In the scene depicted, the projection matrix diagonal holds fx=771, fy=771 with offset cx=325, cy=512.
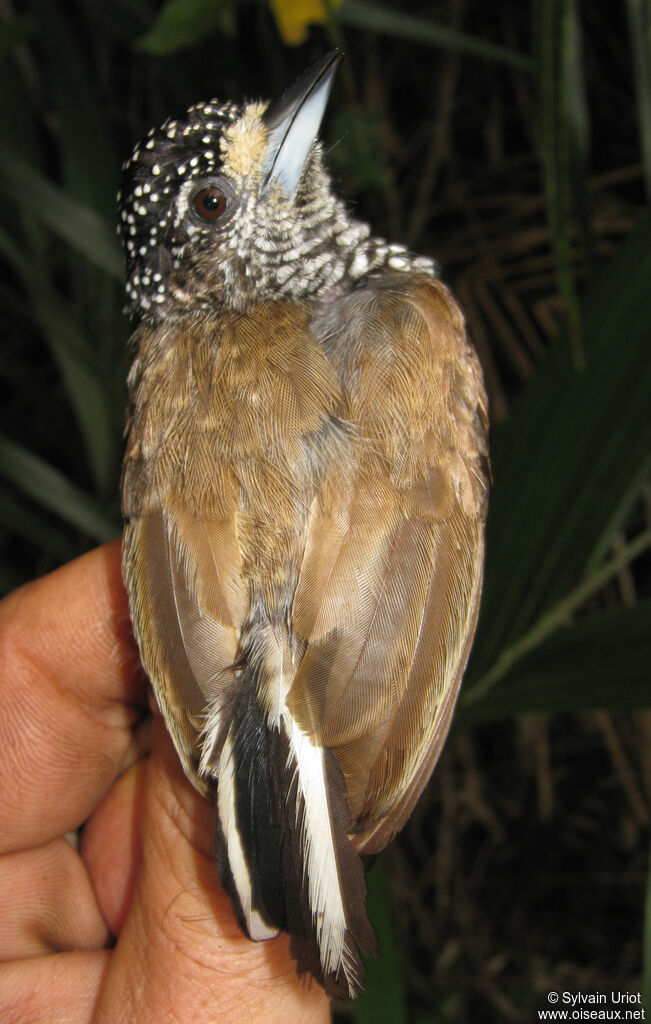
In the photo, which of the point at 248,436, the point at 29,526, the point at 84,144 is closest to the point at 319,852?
the point at 248,436

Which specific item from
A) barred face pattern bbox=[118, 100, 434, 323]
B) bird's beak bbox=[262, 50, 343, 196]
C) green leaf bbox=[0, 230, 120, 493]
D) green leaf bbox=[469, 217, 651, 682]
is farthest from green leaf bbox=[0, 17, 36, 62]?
green leaf bbox=[469, 217, 651, 682]

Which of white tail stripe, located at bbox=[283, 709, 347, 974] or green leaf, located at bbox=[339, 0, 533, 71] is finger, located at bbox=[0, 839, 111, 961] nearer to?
white tail stripe, located at bbox=[283, 709, 347, 974]

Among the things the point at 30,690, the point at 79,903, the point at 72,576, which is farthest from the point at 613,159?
the point at 79,903

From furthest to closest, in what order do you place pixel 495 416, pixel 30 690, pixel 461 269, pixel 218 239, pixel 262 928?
pixel 461 269
pixel 495 416
pixel 30 690
pixel 218 239
pixel 262 928

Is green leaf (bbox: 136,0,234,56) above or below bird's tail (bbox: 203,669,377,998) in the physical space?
above

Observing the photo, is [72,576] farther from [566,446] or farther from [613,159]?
[613,159]

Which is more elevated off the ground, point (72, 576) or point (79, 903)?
point (72, 576)

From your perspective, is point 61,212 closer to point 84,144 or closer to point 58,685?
point 84,144
